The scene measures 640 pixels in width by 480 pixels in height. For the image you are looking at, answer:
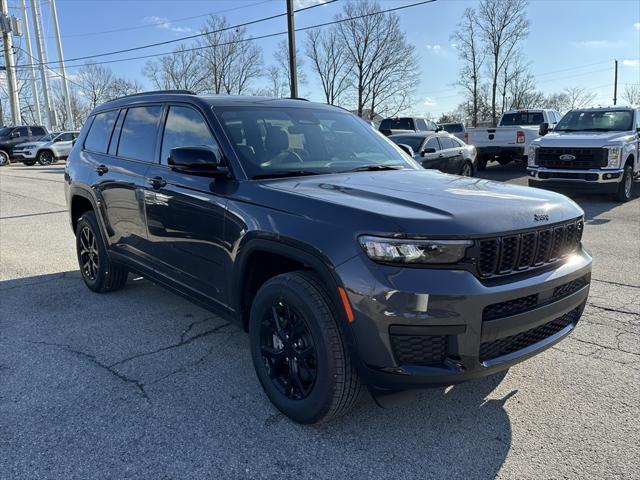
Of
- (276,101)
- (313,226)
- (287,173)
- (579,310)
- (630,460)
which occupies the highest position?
(276,101)

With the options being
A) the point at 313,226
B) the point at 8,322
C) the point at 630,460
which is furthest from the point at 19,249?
the point at 630,460

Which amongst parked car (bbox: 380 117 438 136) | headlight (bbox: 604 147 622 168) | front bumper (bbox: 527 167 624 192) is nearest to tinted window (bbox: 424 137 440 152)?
front bumper (bbox: 527 167 624 192)

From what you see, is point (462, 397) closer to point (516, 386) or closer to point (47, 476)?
point (516, 386)

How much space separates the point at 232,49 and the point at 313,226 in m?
65.1

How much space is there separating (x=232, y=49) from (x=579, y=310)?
65.1 m

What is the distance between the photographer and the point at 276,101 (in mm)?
4098

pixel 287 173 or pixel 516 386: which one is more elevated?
pixel 287 173

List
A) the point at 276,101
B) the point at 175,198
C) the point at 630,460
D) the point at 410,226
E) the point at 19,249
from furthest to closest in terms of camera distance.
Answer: the point at 19,249
the point at 276,101
the point at 175,198
the point at 630,460
the point at 410,226

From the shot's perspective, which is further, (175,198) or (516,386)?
(175,198)

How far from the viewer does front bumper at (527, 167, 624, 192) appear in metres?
10.6

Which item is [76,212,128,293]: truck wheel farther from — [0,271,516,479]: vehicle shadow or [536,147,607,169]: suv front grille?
[536,147,607,169]: suv front grille

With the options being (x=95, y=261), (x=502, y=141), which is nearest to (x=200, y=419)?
(x=95, y=261)

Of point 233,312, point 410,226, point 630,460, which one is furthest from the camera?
point 233,312

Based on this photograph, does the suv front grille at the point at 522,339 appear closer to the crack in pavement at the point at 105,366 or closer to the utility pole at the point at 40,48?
the crack in pavement at the point at 105,366
